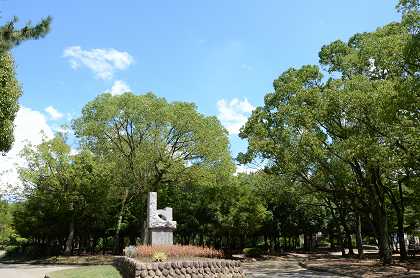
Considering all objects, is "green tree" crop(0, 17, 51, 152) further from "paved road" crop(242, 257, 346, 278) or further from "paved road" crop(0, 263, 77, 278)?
"paved road" crop(242, 257, 346, 278)

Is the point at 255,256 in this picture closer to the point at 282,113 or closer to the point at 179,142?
the point at 179,142

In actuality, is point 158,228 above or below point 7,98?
below

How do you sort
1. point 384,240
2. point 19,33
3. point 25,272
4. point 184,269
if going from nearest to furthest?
1. point 19,33
2. point 184,269
3. point 25,272
4. point 384,240

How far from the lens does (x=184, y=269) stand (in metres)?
16.0

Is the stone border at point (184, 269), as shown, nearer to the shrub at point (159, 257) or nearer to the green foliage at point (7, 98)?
the shrub at point (159, 257)

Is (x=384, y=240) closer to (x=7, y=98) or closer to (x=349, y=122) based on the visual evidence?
(x=349, y=122)

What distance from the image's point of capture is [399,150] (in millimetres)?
20141

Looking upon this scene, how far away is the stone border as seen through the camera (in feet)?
49.2

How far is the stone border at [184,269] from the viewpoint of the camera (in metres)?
15.0

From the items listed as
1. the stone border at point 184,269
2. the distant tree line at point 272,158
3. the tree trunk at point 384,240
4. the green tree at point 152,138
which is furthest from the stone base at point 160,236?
the tree trunk at point 384,240

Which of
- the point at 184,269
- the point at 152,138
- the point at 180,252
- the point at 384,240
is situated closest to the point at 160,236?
the point at 180,252

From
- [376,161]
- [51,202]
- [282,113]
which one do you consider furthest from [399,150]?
[51,202]

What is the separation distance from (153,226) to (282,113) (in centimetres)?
986

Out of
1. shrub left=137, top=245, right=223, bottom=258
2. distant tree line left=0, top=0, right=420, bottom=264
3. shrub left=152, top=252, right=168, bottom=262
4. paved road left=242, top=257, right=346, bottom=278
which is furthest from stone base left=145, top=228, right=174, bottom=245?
distant tree line left=0, top=0, right=420, bottom=264
